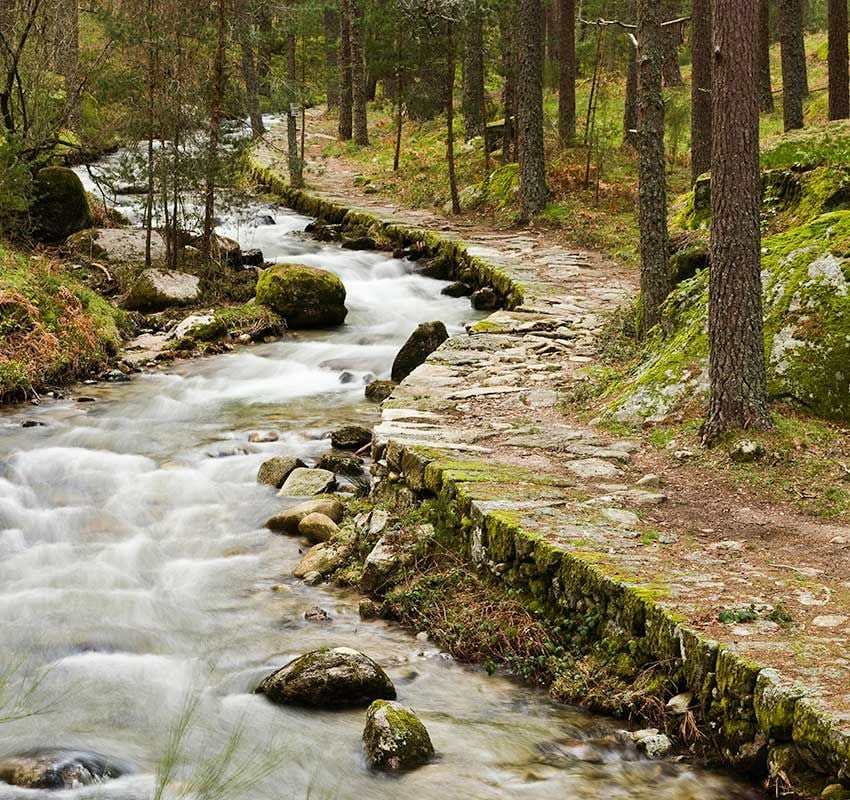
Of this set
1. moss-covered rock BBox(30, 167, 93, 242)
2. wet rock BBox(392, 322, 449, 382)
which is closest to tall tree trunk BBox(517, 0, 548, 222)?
wet rock BBox(392, 322, 449, 382)

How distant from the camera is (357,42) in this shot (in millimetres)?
34500

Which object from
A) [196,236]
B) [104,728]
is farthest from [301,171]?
[104,728]

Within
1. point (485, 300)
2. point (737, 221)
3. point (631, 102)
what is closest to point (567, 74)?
point (631, 102)

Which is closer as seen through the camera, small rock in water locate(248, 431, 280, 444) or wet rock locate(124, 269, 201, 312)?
small rock in water locate(248, 431, 280, 444)

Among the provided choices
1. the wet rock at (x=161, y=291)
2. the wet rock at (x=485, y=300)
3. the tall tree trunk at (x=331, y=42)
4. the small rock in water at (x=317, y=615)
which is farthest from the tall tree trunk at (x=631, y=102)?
the small rock in water at (x=317, y=615)

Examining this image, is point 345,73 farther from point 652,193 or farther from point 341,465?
point 341,465

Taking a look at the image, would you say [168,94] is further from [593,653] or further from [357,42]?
[357,42]

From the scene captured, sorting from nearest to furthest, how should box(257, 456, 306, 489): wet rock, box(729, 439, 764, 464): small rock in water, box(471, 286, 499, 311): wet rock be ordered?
1. box(729, 439, 764, 464): small rock in water
2. box(257, 456, 306, 489): wet rock
3. box(471, 286, 499, 311): wet rock

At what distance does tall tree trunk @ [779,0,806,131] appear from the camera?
64.5 ft

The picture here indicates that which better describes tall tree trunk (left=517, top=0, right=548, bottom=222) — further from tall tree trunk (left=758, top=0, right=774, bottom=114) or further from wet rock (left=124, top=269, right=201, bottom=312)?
wet rock (left=124, top=269, right=201, bottom=312)

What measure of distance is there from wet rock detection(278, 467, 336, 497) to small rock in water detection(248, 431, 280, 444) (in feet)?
4.79

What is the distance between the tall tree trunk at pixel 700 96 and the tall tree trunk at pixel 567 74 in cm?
414

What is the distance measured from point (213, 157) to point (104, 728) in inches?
502

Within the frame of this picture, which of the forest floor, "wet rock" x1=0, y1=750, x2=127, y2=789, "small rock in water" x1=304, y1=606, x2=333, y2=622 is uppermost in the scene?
the forest floor
